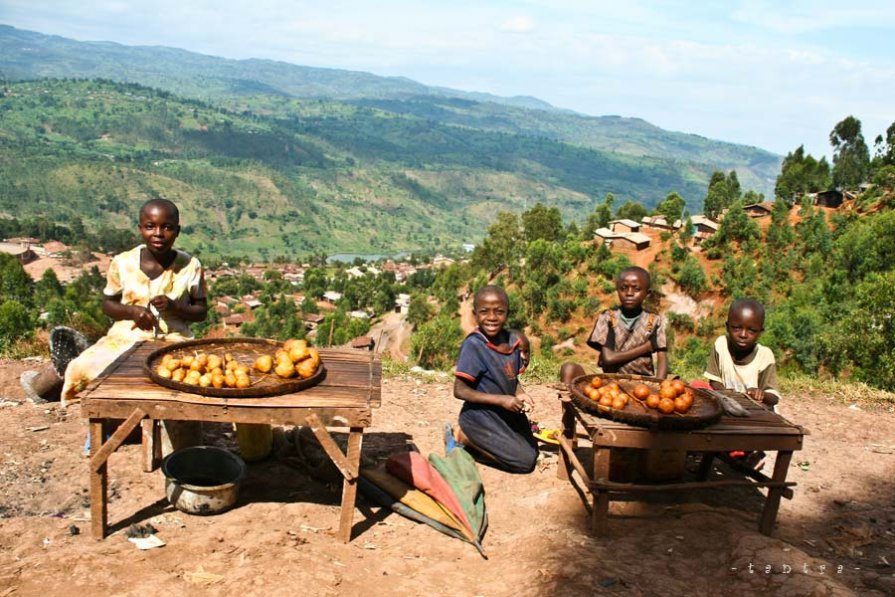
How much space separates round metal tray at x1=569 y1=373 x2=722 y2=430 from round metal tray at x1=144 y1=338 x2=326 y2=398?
5.92 ft

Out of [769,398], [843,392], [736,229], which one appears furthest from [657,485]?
[736,229]

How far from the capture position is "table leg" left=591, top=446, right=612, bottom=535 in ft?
13.0

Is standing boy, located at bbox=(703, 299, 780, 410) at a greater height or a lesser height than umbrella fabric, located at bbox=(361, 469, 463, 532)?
greater

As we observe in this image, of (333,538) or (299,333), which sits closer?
(333,538)

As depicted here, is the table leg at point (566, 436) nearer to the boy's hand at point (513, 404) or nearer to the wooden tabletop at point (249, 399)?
the boy's hand at point (513, 404)

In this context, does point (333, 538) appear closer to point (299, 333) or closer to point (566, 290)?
point (566, 290)

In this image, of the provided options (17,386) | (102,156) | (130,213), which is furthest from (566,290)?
(102,156)

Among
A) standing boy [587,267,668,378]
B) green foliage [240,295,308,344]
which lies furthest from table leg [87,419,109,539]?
green foliage [240,295,308,344]

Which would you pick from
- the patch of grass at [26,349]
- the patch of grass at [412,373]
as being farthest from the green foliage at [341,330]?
the patch of grass at [412,373]

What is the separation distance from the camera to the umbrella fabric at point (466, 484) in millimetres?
4148

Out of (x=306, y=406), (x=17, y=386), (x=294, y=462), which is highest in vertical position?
(x=306, y=406)

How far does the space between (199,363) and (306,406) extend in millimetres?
784

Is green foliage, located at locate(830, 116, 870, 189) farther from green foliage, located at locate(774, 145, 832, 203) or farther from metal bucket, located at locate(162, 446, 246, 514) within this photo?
metal bucket, located at locate(162, 446, 246, 514)

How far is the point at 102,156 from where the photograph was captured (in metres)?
167
